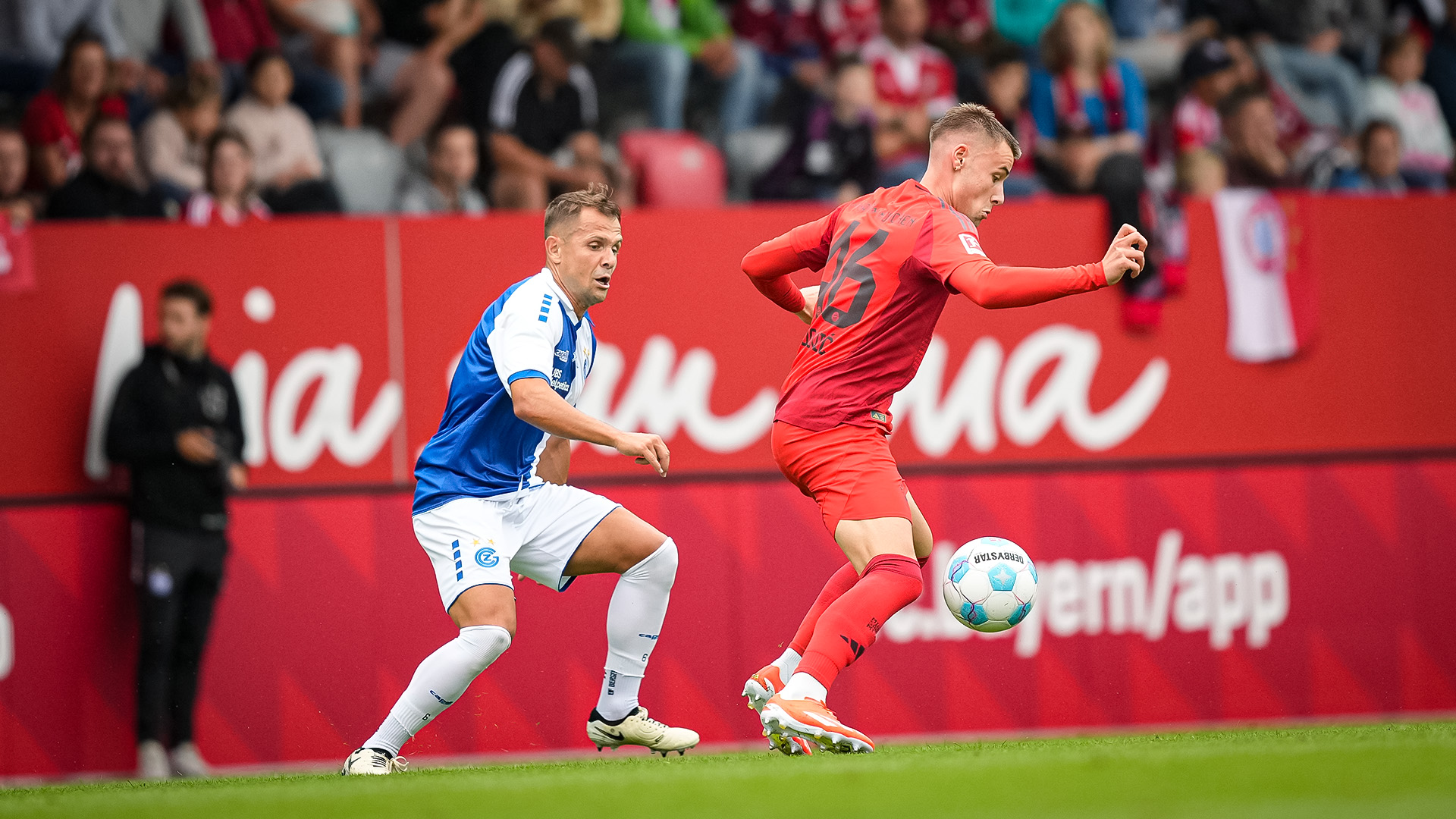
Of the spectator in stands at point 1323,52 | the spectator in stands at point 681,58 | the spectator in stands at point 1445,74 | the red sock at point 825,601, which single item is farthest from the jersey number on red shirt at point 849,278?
the spectator in stands at point 1445,74

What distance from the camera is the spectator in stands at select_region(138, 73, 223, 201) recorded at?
29.8 ft

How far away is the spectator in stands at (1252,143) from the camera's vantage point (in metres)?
10.4

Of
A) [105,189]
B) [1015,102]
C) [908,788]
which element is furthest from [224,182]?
[908,788]

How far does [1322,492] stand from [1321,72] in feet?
13.3

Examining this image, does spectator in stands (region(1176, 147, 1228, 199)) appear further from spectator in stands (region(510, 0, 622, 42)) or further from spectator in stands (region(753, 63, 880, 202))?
spectator in stands (region(510, 0, 622, 42))

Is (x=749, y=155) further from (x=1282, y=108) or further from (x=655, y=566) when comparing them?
(x=655, y=566)

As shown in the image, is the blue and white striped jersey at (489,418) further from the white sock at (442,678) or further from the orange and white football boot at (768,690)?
the orange and white football boot at (768,690)

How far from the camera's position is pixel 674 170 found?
9.70 meters

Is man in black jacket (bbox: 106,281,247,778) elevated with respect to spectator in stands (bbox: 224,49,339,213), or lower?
lower

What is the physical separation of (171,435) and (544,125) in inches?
124

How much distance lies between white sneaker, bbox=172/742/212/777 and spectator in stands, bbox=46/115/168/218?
2.91 m

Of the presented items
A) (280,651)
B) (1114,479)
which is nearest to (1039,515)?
(1114,479)

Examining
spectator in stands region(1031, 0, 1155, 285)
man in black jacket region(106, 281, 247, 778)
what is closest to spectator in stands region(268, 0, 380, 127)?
man in black jacket region(106, 281, 247, 778)

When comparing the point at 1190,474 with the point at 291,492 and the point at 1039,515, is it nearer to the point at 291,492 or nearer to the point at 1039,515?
the point at 1039,515
